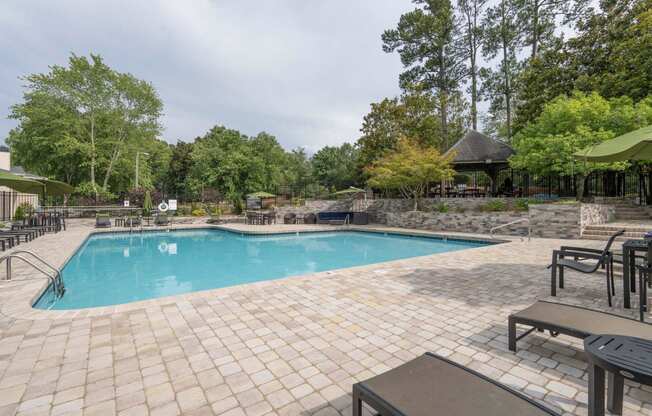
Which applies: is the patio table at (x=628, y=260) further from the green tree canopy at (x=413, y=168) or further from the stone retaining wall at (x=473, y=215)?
the green tree canopy at (x=413, y=168)

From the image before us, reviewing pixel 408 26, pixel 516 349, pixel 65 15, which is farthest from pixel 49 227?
pixel 408 26

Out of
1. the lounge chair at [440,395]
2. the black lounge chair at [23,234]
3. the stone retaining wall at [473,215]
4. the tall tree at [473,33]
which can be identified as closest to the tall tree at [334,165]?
the stone retaining wall at [473,215]

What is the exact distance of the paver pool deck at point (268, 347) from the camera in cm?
204

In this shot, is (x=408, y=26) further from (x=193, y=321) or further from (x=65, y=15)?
(x=193, y=321)

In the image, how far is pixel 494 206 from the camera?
13594 mm

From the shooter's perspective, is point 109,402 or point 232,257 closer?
point 109,402

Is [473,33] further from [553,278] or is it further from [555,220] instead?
[553,278]

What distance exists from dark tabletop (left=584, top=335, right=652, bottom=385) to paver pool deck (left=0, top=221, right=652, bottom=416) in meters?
0.51

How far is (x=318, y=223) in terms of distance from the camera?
18.3m

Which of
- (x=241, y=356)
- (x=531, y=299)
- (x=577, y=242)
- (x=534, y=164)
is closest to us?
(x=241, y=356)

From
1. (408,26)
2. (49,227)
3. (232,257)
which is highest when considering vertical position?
(408,26)

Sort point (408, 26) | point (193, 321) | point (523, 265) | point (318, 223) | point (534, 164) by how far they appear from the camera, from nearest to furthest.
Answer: point (193, 321), point (523, 265), point (534, 164), point (318, 223), point (408, 26)

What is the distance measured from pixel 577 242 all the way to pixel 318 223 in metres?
12.2

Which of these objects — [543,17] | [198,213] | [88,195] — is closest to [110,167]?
[88,195]
